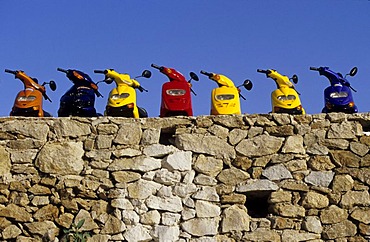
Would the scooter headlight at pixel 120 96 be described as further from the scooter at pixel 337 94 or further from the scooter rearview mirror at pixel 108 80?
the scooter at pixel 337 94

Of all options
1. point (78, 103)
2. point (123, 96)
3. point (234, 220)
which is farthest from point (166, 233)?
point (78, 103)

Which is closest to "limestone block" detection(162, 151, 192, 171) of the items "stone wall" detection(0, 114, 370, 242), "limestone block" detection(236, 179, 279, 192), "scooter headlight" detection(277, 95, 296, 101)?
"stone wall" detection(0, 114, 370, 242)

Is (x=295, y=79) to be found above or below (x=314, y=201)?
above

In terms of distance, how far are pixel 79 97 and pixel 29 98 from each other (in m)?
0.67

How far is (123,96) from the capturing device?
7.34 m

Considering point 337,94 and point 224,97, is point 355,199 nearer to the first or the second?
point 337,94

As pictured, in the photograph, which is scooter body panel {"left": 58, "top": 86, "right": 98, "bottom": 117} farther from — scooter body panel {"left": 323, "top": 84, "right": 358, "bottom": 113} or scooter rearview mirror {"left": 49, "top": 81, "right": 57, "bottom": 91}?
scooter body panel {"left": 323, "top": 84, "right": 358, "bottom": 113}

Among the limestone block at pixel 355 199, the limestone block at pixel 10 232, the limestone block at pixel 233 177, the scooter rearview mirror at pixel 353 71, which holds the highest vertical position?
the scooter rearview mirror at pixel 353 71

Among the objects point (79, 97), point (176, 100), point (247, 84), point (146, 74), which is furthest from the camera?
point (247, 84)

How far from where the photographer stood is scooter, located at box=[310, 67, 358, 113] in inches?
287

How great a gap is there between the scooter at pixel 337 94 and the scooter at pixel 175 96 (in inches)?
71.0

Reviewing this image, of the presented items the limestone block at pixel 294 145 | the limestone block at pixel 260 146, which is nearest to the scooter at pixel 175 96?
the limestone block at pixel 260 146

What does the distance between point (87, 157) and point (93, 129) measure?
36 centimetres

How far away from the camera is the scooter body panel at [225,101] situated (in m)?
7.24
